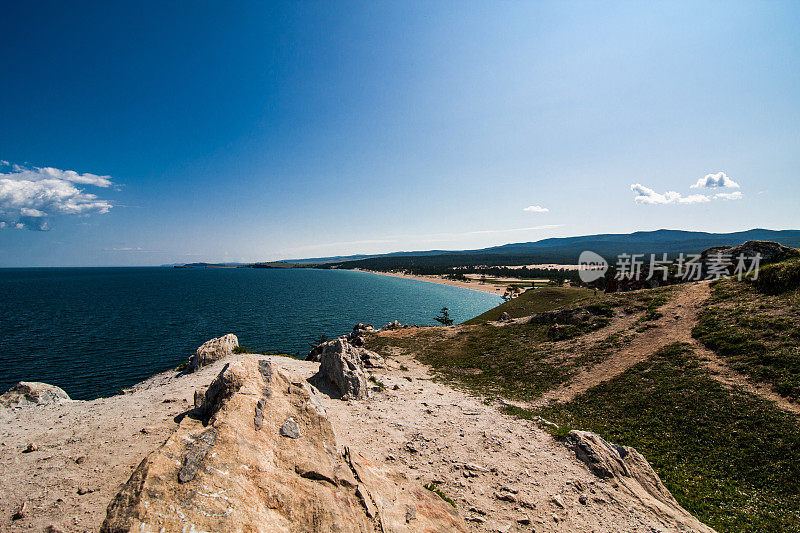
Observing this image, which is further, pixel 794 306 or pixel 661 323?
pixel 661 323

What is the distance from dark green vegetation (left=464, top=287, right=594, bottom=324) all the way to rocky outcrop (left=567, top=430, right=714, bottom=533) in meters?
42.2

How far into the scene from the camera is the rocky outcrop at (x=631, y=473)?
10320 mm

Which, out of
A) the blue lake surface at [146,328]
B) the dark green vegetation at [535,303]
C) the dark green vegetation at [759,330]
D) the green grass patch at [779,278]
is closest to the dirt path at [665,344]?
the dark green vegetation at [759,330]

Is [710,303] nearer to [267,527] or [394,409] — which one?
[394,409]

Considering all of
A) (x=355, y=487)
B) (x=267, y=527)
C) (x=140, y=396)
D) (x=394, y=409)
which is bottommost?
(x=394, y=409)

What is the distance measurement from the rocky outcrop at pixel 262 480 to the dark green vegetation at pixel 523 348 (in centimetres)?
1659

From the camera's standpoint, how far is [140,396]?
1792 cm

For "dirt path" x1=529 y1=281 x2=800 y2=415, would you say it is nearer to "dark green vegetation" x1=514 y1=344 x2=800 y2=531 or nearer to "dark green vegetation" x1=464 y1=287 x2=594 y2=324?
"dark green vegetation" x1=514 y1=344 x2=800 y2=531

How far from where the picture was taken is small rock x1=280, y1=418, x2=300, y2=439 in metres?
8.97

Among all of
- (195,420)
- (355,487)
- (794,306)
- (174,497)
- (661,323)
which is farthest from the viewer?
(661,323)

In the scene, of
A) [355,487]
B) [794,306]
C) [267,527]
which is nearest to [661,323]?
[794,306]

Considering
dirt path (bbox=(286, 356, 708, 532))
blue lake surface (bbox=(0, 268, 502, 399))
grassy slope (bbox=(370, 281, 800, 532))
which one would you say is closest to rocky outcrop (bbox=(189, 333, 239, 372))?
dirt path (bbox=(286, 356, 708, 532))

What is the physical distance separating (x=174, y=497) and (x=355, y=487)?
4.22 m

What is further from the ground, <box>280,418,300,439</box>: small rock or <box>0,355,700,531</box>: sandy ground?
<box>280,418,300,439</box>: small rock
